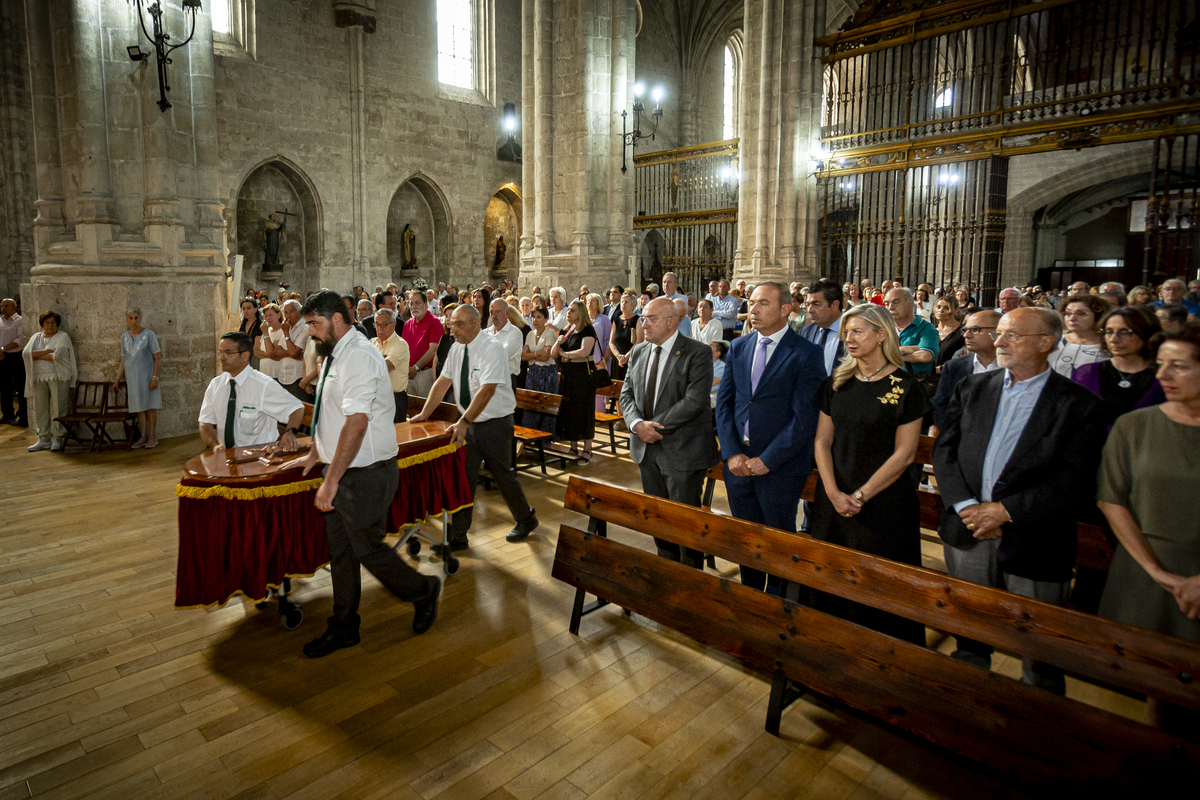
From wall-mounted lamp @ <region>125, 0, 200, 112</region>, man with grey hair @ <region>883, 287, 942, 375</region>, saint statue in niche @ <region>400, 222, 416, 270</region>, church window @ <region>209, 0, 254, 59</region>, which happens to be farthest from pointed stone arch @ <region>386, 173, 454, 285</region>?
man with grey hair @ <region>883, 287, 942, 375</region>

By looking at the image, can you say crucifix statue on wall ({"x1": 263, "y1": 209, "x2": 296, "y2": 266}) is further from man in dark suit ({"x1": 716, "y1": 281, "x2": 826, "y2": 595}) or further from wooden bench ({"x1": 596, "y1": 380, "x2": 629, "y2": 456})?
man in dark suit ({"x1": 716, "y1": 281, "x2": 826, "y2": 595})

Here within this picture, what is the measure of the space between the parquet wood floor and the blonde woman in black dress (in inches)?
26.8

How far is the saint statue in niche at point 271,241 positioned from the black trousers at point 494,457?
1393 centimetres

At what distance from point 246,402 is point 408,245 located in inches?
623

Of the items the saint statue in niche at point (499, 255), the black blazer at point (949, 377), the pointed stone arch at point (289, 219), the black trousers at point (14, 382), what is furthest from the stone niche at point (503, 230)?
the black blazer at point (949, 377)

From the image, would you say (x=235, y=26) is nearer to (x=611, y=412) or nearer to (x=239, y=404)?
(x=611, y=412)

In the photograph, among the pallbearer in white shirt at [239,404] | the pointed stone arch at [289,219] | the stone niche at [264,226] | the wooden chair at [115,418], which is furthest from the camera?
the stone niche at [264,226]

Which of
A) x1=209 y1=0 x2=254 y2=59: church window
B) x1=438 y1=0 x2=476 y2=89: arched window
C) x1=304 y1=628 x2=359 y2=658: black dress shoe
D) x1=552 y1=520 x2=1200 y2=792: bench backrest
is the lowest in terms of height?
x1=304 y1=628 x2=359 y2=658: black dress shoe

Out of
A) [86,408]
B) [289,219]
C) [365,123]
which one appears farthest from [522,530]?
[365,123]

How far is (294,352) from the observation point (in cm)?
666

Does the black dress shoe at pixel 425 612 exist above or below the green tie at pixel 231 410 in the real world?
below

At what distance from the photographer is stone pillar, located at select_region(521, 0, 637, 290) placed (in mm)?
10867

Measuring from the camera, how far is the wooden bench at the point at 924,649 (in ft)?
6.63

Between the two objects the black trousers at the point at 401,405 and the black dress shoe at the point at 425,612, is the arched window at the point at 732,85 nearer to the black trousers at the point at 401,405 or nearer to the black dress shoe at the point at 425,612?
the black trousers at the point at 401,405
